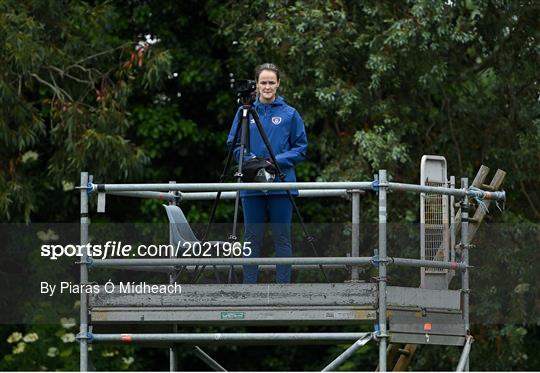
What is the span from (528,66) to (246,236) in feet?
31.5

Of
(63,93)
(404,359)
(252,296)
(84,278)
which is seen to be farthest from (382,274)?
Answer: (63,93)

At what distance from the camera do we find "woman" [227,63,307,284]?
1058 cm

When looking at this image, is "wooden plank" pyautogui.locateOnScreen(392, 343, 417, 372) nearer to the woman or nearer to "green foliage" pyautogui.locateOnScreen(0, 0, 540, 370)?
the woman

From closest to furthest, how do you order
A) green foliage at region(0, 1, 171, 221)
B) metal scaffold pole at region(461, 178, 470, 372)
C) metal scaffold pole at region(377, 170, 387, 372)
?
metal scaffold pole at region(377, 170, 387, 372) < metal scaffold pole at region(461, 178, 470, 372) < green foliage at region(0, 1, 171, 221)

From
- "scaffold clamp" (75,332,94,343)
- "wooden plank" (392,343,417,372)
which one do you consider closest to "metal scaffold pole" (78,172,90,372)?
"scaffold clamp" (75,332,94,343)

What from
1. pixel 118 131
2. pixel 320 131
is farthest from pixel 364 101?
pixel 118 131

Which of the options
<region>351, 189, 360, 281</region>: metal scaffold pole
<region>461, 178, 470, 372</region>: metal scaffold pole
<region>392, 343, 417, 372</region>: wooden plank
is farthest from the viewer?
<region>392, 343, 417, 372</region>: wooden plank

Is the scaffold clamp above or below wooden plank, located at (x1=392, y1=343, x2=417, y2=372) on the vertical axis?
above

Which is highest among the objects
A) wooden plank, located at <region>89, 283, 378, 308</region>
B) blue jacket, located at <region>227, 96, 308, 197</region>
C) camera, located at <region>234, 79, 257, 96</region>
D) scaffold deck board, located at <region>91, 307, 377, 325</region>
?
camera, located at <region>234, 79, 257, 96</region>

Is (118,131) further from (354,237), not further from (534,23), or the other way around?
(354,237)

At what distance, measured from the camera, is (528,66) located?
1956 cm

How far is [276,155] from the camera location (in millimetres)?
10641

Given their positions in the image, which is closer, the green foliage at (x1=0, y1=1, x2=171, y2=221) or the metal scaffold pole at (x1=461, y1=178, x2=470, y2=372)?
the metal scaffold pole at (x1=461, y1=178, x2=470, y2=372)

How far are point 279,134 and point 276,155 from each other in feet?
0.59
